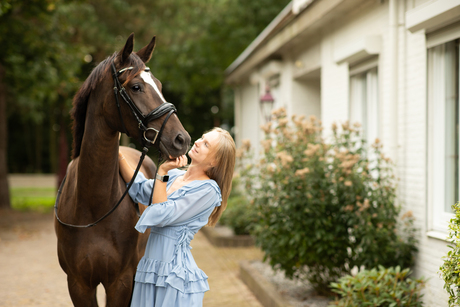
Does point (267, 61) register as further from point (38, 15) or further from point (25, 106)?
point (25, 106)

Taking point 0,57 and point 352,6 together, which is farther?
point 0,57

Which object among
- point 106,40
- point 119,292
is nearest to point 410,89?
point 119,292

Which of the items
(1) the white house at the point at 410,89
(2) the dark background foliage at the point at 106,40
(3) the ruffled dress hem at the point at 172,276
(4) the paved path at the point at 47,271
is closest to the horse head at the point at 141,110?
(3) the ruffled dress hem at the point at 172,276

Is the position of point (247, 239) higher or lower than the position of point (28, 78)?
lower

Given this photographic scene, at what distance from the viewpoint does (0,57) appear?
34.6 feet

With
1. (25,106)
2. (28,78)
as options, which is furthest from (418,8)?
(25,106)

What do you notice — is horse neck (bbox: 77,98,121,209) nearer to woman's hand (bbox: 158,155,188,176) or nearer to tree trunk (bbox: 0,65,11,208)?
woman's hand (bbox: 158,155,188,176)

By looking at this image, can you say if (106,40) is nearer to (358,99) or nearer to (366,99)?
(358,99)

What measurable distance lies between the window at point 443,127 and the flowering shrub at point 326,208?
1.12ft

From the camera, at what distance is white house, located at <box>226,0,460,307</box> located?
4074 mm

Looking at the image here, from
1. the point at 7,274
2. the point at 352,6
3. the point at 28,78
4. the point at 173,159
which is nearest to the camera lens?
the point at 173,159

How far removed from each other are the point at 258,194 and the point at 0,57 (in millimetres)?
8265

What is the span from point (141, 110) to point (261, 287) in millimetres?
3397

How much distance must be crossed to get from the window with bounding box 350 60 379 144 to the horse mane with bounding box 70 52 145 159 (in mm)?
3669
